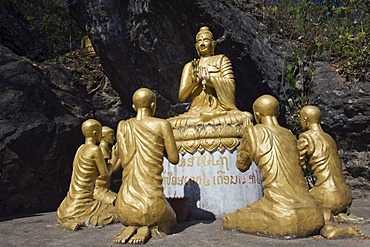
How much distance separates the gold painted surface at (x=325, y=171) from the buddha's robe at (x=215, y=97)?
1158mm

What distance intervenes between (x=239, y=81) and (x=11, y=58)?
549 centimetres

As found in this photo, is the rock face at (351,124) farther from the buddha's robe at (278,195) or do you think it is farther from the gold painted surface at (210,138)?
the buddha's robe at (278,195)

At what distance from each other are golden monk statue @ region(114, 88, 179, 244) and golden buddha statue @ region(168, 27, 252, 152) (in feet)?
5.00

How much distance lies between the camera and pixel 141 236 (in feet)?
12.7

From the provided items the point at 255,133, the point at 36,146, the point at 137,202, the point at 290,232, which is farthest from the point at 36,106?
the point at 290,232

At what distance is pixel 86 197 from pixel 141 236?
1.71 m

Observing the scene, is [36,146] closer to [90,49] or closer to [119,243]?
[119,243]

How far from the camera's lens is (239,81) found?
10031 mm

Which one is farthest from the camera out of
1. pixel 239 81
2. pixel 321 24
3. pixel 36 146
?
pixel 321 24

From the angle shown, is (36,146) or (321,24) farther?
(321,24)

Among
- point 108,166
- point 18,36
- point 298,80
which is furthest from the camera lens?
point 18,36

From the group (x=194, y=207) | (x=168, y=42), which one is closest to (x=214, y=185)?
(x=194, y=207)

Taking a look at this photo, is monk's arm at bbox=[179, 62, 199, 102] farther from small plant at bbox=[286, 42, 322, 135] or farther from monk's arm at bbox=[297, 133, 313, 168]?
small plant at bbox=[286, 42, 322, 135]

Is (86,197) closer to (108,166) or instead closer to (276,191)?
(108,166)
